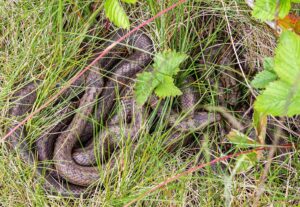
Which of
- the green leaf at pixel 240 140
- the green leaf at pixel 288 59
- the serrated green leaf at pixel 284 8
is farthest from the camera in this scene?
the green leaf at pixel 240 140

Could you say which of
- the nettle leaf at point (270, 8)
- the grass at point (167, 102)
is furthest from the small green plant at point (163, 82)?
the nettle leaf at point (270, 8)

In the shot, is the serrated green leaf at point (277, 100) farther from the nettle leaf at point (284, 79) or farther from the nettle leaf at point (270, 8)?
the nettle leaf at point (270, 8)

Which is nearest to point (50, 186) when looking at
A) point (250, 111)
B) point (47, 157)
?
point (47, 157)

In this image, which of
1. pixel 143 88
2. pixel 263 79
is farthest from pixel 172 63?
A: pixel 263 79

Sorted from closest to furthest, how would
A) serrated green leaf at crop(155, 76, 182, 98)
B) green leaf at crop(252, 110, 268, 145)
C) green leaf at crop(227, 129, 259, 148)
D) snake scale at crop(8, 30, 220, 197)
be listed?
green leaf at crop(252, 110, 268, 145) → green leaf at crop(227, 129, 259, 148) → serrated green leaf at crop(155, 76, 182, 98) → snake scale at crop(8, 30, 220, 197)

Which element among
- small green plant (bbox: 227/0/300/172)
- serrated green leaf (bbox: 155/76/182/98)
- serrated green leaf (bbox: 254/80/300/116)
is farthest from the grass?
serrated green leaf (bbox: 254/80/300/116)

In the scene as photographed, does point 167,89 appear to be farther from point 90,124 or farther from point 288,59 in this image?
point 288,59

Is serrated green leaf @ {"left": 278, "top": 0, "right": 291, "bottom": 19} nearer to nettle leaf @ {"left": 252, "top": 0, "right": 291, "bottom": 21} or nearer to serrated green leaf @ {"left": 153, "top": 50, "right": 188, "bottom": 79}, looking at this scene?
nettle leaf @ {"left": 252, "top": 0, "right": 291, "bottom": 21}
